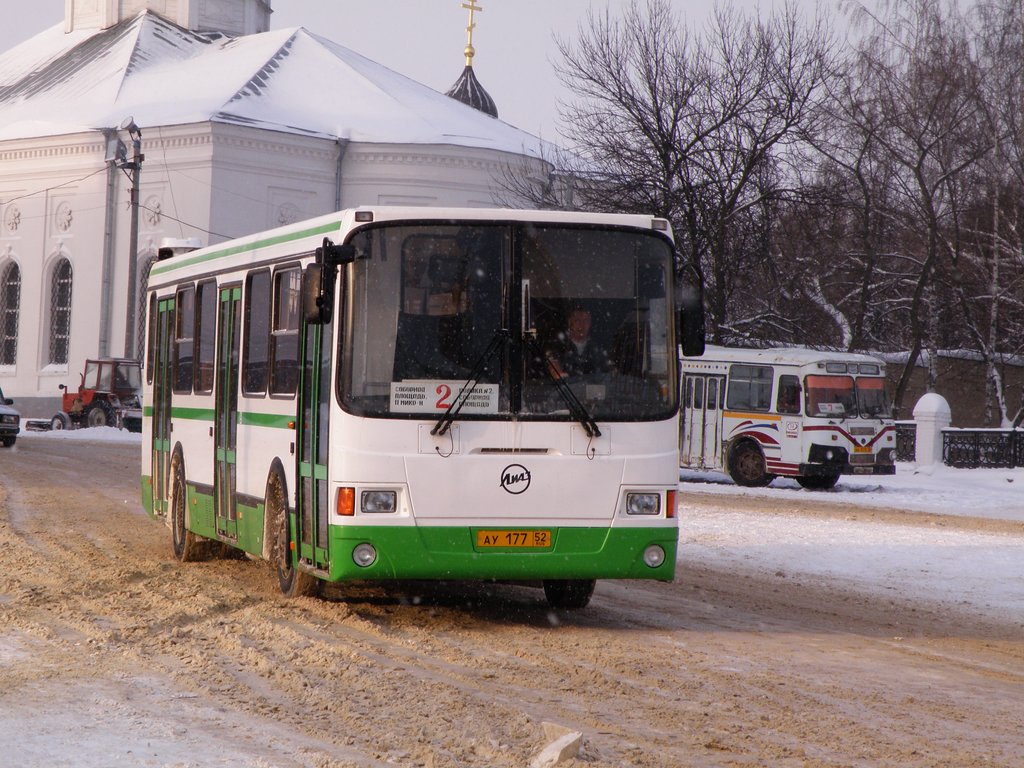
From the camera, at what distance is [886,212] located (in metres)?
44.8

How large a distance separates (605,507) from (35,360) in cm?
4963

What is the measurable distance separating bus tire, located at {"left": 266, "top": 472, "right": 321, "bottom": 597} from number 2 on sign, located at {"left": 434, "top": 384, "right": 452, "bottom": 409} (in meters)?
1.76

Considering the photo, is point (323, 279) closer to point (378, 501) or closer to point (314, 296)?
point (314, 296)

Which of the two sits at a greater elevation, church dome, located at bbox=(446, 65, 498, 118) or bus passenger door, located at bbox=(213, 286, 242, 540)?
church dome, located at bbox=(446, 65, 498, 118)

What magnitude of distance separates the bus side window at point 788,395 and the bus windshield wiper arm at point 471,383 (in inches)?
838

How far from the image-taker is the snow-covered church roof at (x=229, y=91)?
53.2 metres

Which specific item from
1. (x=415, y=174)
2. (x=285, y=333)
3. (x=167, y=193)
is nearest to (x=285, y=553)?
(x=285, y=333)

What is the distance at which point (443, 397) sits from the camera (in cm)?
1019

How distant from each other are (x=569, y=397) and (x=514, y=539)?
39.0 inches

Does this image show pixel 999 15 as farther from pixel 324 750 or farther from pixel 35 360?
pixel 324 750

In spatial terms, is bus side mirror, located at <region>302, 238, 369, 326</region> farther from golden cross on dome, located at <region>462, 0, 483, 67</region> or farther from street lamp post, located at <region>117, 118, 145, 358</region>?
golden cross on dome, located at <region>462, 0, 483, 67</region>

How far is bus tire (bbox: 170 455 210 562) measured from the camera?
14.3m

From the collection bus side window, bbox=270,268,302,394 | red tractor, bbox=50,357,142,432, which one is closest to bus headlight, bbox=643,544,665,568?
bus side window, bbox=270,268,302,394

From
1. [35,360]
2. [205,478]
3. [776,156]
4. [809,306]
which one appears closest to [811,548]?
[205,478]
